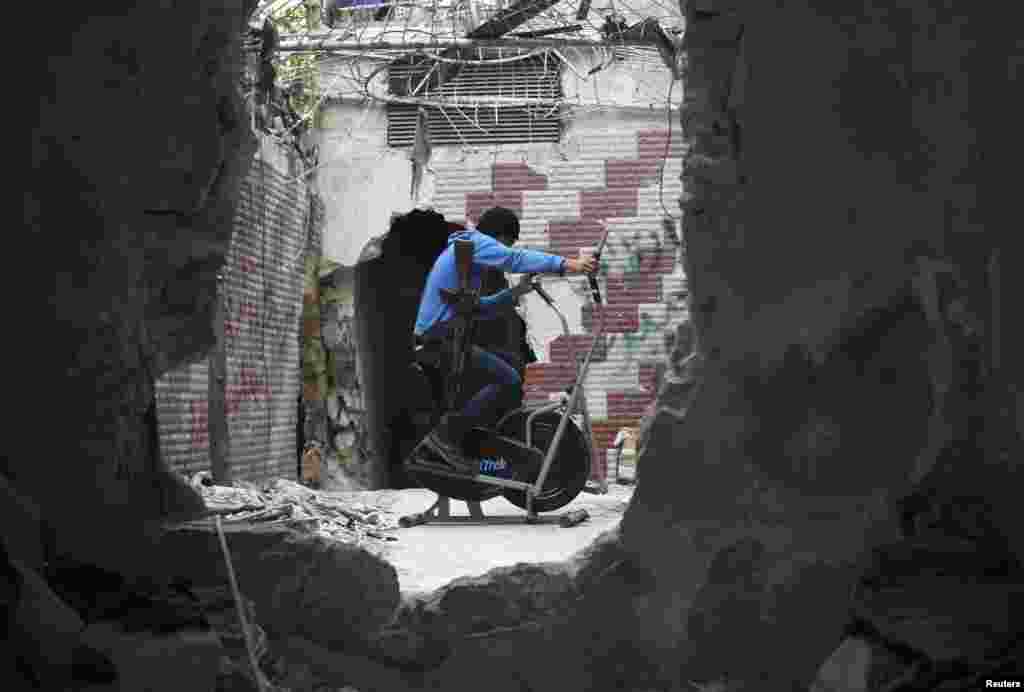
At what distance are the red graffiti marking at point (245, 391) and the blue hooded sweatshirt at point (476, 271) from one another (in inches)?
68.6

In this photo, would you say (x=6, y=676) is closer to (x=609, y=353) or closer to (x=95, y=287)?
(x=95, y=287)

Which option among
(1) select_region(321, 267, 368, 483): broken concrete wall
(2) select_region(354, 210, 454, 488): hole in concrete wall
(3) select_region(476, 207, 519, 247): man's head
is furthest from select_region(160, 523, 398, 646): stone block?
(2) select_region(354, 210, 454, 488): hole in concrete wall

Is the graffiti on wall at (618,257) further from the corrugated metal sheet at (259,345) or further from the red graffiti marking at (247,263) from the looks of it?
the red graffiti marking at (247,263)

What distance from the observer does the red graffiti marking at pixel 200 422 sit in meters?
6.64

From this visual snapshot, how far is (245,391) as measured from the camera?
7602mm

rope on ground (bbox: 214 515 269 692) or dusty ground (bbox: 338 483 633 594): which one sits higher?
rope on ground (bbox: 214 515 269 692)

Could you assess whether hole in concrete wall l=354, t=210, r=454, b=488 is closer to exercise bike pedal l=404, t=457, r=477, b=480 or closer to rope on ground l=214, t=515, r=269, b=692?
exercise bike pedal l=404, t=457, r=477, b=480

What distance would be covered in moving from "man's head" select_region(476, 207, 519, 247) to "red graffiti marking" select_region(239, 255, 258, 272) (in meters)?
2.08

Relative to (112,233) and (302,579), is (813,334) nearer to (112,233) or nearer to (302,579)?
(302,579)

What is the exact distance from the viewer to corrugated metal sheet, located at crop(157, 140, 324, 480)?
21.7 ft

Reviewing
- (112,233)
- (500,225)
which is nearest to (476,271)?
(500,225)

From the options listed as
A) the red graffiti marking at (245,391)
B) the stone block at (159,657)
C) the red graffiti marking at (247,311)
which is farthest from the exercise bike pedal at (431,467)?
the stone block at (159,657)

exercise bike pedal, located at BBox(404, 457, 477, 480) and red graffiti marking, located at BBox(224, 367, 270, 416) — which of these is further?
red graffiti marking, located at BBox(224, 367, 270, 416)

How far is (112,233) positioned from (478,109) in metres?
6.86
